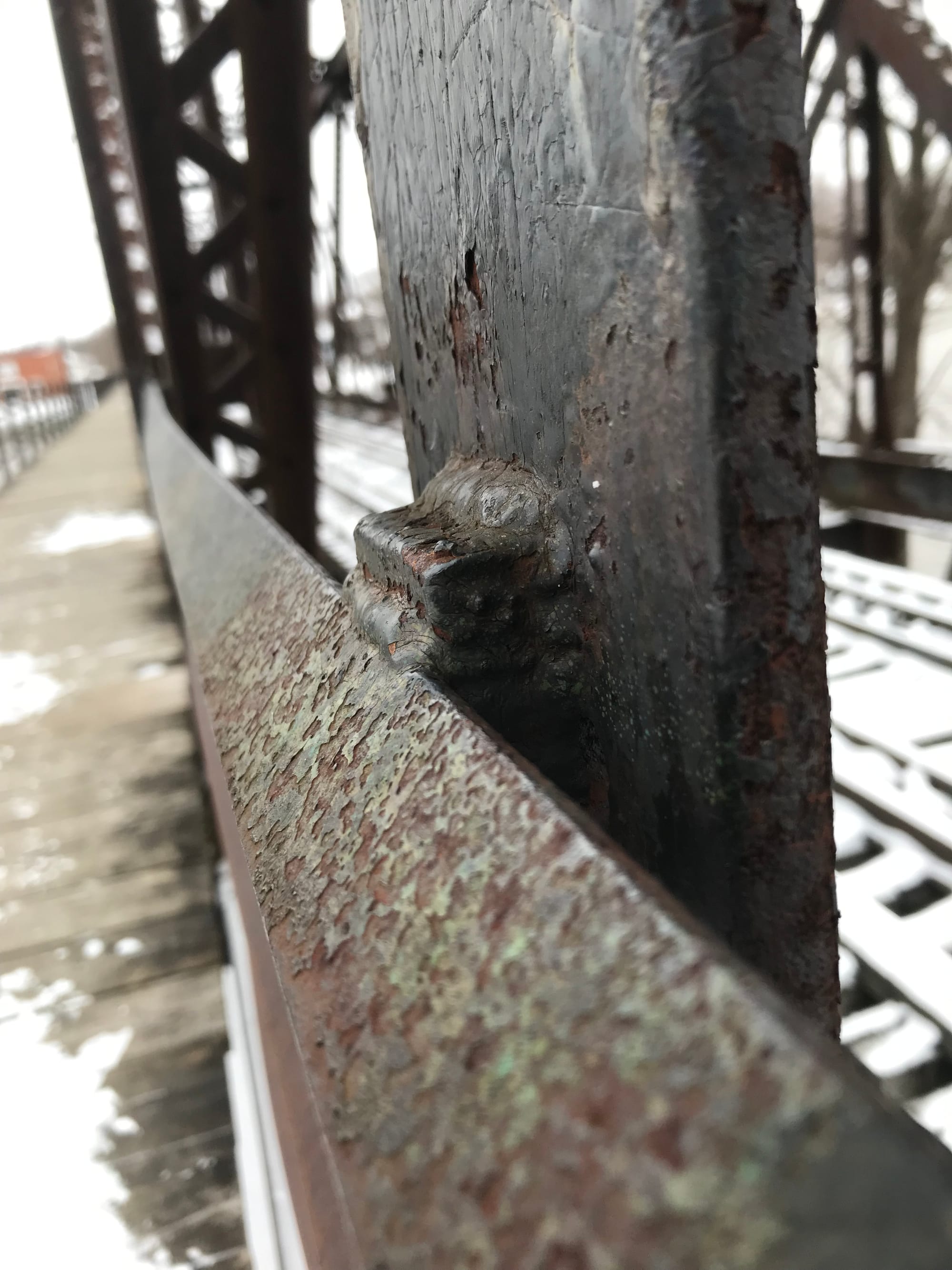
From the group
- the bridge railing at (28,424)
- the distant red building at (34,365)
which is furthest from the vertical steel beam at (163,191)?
the distant red building at (34,365)

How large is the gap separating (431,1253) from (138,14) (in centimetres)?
362

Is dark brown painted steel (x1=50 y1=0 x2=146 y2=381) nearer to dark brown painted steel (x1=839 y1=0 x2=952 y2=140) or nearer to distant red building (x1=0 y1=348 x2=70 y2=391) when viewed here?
dark brown painted steel (x1=839 y1=0 x2=952 y2=140)

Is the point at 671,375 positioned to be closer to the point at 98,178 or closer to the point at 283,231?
the point at 283,231

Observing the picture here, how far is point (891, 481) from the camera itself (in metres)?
3.79

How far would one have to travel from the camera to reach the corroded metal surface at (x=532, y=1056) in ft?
0.85

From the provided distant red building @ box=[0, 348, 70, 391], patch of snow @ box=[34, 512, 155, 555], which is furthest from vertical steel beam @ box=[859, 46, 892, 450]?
distant red building @ box=[0, 348, 70, 391]

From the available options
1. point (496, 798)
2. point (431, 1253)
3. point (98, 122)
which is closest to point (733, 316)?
point (496, 798)

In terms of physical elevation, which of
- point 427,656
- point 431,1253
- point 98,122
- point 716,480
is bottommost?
point 431,1253

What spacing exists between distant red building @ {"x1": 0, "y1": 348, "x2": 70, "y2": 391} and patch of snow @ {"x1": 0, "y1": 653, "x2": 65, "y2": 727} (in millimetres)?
29472

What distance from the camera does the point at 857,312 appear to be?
4773 mm

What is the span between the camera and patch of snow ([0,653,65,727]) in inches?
135

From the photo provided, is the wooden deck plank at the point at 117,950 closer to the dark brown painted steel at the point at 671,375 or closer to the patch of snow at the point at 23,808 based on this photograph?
the patch of snow at the point at 23,808

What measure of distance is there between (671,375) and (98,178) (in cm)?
940

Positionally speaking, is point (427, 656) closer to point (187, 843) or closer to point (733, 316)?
point (733, 316)
